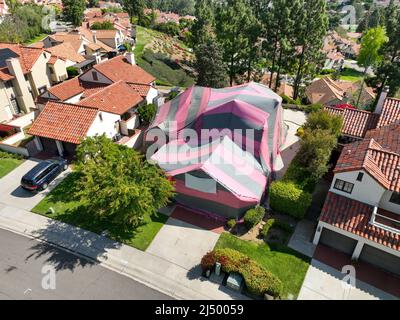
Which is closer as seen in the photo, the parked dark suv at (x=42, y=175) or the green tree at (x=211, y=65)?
the parked dark suv at (x=42, y=175)

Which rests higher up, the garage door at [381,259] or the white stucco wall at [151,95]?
the white stucco wall at [151,95]

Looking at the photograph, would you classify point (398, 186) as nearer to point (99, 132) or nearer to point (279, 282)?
point (279, 282)

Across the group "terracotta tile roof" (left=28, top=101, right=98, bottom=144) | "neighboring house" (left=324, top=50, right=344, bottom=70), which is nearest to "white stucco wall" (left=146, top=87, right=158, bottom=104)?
"terracotta tile roof" (left=28, top=101, right=98, bottom=144)

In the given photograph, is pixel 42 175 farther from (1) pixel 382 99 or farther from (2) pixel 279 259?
(1) pixel 382 99

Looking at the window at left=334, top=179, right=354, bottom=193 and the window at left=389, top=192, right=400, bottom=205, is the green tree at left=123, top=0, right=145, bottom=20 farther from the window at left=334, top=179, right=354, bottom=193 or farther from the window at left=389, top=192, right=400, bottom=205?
the window at left=389, top=192, right=400, bottom=205

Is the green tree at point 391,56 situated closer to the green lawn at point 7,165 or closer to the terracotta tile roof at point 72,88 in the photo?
the terracotta tile roof at point 72,88

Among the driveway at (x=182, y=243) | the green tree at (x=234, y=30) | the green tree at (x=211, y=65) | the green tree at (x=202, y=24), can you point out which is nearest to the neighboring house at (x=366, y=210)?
the driveway at (x=182, y=243)
